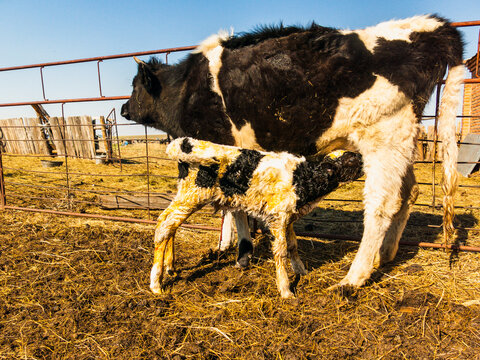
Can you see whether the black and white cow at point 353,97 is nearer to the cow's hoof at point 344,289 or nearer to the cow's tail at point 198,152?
the cow's hoof at point 344,289

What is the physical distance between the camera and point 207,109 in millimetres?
3934

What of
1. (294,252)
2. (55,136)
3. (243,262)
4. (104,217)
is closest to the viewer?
(294,252)

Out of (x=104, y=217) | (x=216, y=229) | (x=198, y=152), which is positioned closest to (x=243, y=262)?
(x=216, y=229)

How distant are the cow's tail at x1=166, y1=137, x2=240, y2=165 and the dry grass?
4.20ft

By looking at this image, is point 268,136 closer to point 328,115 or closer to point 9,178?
point 328,115

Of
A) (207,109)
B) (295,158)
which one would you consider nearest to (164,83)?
(207,109)

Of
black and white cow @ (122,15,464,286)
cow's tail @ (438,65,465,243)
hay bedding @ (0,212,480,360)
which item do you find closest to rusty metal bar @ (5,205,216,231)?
hay bedding @ (0,212,480,360)

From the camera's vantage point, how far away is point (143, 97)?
15.6 feet

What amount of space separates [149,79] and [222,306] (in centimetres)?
313

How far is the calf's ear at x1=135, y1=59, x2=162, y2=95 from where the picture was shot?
4.47 metres

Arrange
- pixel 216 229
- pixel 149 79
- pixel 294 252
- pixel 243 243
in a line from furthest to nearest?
pixel 216 229 → pixel 149 79 → pixel 243 243 → pixel 294 252

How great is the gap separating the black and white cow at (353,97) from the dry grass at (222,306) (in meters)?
0.49

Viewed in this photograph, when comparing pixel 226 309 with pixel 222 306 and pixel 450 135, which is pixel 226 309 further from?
pixel 450 135

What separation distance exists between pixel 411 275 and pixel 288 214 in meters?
1.72
